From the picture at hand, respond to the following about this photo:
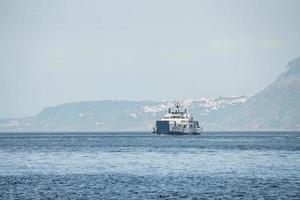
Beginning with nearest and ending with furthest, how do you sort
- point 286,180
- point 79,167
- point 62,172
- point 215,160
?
point 286,180, point 62,172, point 79,167, point 215,160

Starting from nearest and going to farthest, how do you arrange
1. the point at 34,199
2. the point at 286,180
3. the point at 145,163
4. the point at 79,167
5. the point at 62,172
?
the point at 34,199 → the point at 286,180 → the point at 62,172 → the point at 79,167 → the point at 145,163

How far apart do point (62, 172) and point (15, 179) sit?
518 inches

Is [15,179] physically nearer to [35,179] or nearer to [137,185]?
[35,179]

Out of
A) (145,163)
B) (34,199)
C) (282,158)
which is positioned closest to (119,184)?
(34,199)

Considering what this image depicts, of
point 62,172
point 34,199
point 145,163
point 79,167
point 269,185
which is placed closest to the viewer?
point 34,199

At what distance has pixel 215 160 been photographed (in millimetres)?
145875

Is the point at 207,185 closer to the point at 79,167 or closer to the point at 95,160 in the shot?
the point at 79,167

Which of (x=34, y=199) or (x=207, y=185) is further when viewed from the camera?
(x=207, y=185)

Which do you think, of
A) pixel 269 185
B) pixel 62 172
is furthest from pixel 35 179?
pixel 269 185

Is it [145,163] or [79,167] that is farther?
[145,163]

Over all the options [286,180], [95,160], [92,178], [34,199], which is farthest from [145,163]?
[34,199]

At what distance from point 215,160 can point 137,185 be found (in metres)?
52.6

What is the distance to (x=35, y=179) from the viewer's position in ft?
338

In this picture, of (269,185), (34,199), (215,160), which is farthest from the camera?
(215,160)
